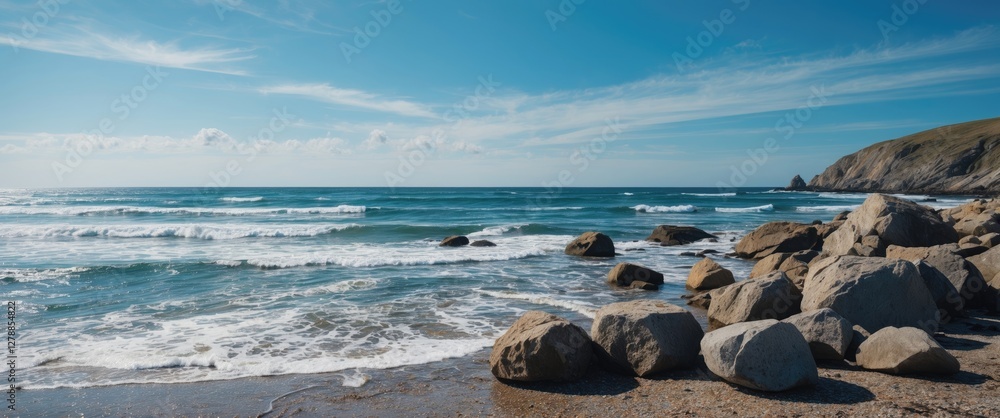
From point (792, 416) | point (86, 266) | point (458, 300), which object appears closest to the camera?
point (792, 416)

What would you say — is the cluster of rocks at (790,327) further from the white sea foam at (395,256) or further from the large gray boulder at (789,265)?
the white sea foam at (395,256)

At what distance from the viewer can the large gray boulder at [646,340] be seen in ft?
21.2

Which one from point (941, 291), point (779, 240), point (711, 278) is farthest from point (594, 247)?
point (941, 291)

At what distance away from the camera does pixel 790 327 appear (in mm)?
5887

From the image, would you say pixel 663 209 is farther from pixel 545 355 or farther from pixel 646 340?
pixel 545 355

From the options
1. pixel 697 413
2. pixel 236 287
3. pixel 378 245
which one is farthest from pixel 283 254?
pixel 697 413

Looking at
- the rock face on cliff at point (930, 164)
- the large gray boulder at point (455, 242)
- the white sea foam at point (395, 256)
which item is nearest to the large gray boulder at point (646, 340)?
the white sea foam at point (395, 256)

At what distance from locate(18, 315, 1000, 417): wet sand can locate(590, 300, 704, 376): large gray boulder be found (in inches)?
6.2

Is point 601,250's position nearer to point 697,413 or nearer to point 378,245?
point 378,245

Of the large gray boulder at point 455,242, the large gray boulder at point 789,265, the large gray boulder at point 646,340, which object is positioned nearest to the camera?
the large gray boulder at point 646,340

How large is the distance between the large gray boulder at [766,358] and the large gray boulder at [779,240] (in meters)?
13.0

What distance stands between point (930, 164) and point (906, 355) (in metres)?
92.4

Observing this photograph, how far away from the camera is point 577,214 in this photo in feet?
139

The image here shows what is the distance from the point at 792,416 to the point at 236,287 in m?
12.3
